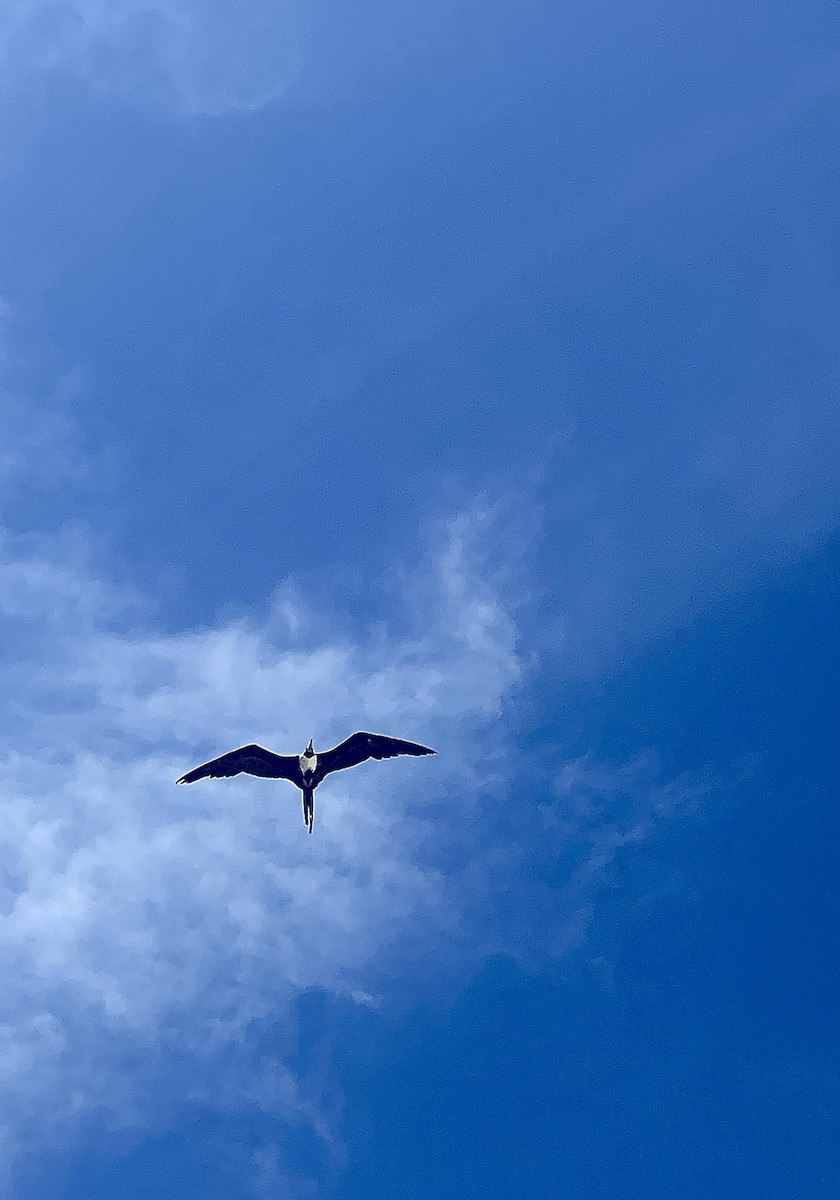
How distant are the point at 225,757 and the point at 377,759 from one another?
12368 mm

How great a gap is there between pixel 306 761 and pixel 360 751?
445 centimetres

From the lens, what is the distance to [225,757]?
89375 mm

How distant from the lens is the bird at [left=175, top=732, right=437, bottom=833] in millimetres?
→ 88750

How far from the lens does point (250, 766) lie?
8969 centimetres

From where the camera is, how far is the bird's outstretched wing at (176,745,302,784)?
292 feet

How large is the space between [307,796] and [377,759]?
636 centimetres

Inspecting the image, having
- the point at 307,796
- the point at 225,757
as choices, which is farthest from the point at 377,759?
the point at 225,757

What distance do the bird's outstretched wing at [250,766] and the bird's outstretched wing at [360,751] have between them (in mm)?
2326

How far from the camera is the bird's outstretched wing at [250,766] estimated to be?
292 feet

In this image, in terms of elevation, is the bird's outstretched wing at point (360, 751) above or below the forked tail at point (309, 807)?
above

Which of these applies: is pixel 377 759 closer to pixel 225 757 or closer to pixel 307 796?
pixel 307 796

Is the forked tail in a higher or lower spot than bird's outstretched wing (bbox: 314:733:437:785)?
lower

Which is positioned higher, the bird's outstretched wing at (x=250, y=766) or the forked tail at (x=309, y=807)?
the bird's outstretched wing at (x=250, y=766)

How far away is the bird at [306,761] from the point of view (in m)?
88.8
